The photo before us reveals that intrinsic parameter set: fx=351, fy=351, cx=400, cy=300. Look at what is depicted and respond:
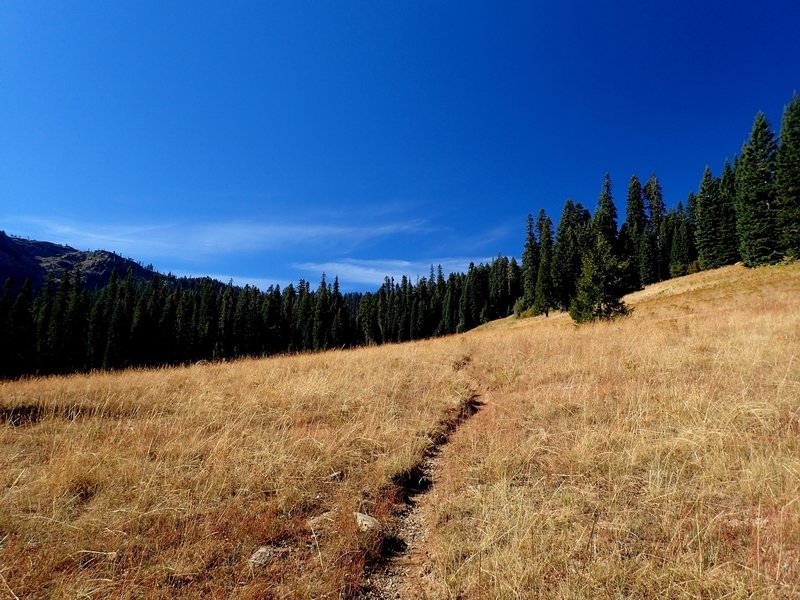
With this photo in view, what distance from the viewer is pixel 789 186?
106ft

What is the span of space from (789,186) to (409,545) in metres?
47.6

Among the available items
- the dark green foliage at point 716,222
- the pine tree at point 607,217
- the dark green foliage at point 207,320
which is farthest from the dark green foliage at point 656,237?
the dark green foliage at point 207,320

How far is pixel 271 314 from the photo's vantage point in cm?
8156

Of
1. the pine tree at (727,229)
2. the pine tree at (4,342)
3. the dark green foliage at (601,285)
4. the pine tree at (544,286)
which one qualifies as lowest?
the pine tree at (4,342)

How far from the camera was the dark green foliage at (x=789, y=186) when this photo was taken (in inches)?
1254

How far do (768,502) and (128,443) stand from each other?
7208mm

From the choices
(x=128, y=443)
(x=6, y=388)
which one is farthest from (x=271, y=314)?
(x=128, y=443)

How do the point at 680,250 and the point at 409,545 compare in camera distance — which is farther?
the point at 680,250

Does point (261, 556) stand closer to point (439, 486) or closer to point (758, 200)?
point (439, 486)

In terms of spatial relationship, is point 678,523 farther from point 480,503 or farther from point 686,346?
point 686,346

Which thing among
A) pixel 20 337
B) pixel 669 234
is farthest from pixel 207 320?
pixel 669 234

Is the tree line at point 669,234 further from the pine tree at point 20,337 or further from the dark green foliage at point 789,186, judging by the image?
the pine tree at point 20,337

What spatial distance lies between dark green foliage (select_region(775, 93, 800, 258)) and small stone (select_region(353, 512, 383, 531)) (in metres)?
44.9

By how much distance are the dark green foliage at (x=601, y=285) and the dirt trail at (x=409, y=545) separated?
20.7 m
